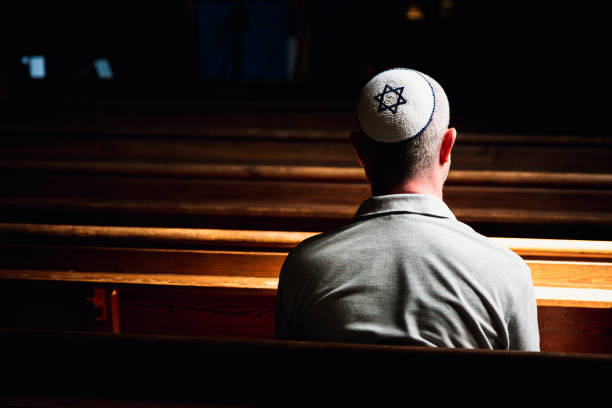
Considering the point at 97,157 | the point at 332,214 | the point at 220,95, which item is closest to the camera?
the point at 332,214

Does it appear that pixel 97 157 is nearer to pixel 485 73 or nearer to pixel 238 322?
pixel 238 322

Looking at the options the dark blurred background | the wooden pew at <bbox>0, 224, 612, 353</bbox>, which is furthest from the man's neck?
the dark blurred background

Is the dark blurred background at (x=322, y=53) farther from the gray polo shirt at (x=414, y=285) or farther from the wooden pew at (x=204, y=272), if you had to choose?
the gray polo shirt at (x=414, y=285)

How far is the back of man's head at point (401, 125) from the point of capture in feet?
2.59

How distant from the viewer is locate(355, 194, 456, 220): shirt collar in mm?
754

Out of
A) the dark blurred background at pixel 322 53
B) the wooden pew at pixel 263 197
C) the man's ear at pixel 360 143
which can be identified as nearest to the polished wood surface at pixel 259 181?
the wooden pew at pixel 263 197

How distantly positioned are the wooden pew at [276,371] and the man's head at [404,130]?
0.32 meters

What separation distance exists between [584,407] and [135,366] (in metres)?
0.55

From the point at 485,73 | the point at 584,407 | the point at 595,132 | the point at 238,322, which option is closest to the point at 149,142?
the point at 238,322

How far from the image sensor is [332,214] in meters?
1.42

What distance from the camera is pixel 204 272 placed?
1.24m

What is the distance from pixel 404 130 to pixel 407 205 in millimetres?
130

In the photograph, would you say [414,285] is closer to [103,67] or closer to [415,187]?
[415,187]

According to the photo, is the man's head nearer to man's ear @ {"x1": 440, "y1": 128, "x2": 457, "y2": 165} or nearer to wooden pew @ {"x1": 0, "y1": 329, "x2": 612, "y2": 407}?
man's ear @ {"x1": 440, "y1": 128, "x2": 457, "y2": 165}
